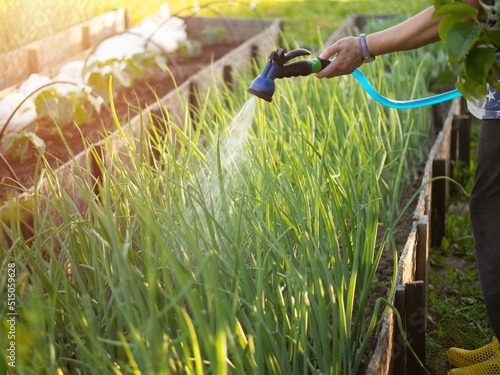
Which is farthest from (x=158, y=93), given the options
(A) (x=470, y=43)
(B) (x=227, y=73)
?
(A) (x=470, y=43)

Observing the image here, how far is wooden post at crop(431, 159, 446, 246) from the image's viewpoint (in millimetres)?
2439

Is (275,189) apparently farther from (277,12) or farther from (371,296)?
(277,12)

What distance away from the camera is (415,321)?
1587 millimetres

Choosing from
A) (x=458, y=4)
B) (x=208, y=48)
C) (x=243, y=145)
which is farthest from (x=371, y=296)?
(x=208, y=48)

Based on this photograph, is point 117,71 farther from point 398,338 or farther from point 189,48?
point 398,338

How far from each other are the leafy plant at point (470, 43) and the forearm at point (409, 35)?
0.36m

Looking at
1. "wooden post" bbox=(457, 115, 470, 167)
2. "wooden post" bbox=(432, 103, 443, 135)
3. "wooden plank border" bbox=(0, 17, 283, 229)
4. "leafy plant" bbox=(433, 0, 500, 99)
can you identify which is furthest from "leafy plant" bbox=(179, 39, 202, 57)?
"leafy plant" bbox=(433, 0, 500, 99)

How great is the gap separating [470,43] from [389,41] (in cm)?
56

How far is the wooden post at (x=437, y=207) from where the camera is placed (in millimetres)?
2439

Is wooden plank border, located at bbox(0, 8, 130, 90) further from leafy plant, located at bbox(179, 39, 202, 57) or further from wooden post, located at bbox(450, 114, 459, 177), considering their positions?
wooden post, located at bbox(450, 114, 459, 177)

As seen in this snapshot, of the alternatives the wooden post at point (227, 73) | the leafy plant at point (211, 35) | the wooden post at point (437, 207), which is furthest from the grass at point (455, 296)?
the leafy plant at point (211, 35)

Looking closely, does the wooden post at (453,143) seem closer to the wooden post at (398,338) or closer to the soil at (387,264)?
the soil at (387,264)

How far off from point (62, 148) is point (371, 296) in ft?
5.65

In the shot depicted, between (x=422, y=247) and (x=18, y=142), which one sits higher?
(x=18, y=142)
